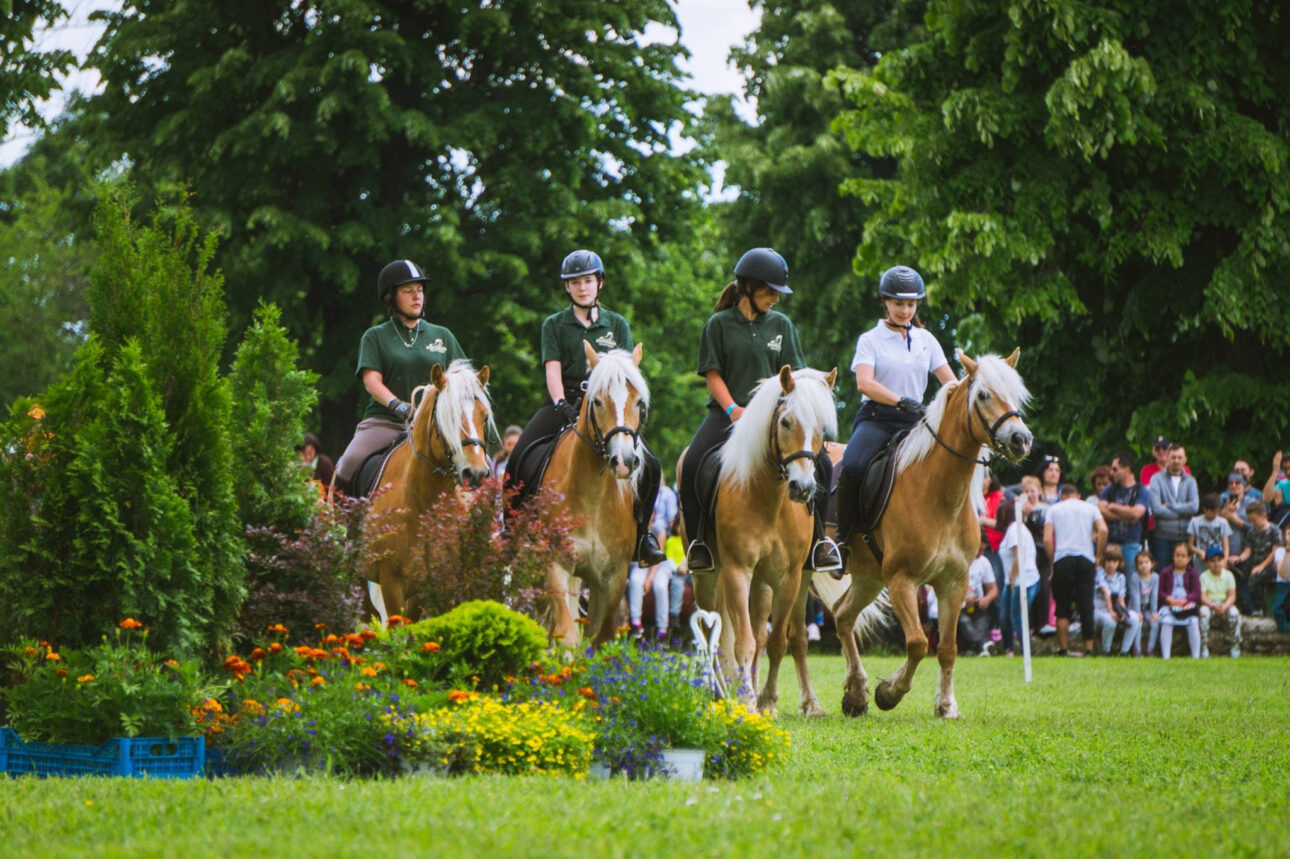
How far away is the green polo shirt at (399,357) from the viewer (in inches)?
500

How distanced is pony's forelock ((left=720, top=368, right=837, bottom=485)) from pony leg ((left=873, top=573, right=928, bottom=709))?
160 centimetres

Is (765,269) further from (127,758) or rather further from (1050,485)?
(1050,485)

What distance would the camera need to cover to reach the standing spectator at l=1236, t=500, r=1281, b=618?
21.3 meters

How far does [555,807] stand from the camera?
654cm

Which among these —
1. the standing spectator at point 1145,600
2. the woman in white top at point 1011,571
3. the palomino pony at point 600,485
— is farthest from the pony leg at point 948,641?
the standing spectator at point 1145,600

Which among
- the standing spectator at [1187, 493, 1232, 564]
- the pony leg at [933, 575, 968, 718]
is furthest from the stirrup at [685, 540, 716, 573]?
the standing spectator at [1187, 493, 1232, 564]

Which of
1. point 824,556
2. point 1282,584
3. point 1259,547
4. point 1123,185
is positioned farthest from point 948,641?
point 1123,185

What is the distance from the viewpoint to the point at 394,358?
12.7 m

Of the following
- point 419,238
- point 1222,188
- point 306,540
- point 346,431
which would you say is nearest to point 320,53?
point 419,238

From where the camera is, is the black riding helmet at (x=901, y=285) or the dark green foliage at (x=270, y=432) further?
the black riding helmet at (x=901, y=285)

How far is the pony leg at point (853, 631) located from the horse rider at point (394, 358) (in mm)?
3873

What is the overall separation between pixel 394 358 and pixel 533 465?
5.60 feet

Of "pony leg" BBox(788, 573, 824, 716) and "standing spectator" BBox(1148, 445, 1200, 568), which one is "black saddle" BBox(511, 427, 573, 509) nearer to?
"pony leg" BBox(788, 573, 824, 716)

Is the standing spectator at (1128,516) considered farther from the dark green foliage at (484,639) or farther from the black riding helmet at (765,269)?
the dark green foliage at (484,639)
